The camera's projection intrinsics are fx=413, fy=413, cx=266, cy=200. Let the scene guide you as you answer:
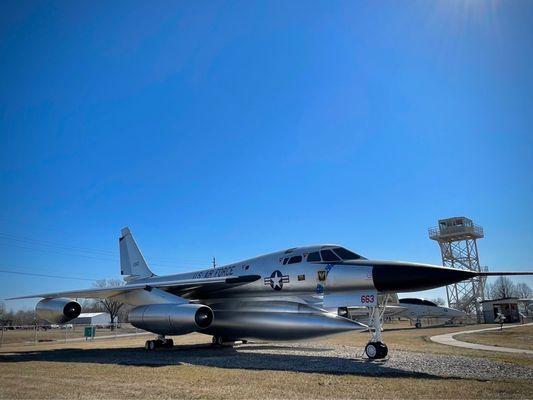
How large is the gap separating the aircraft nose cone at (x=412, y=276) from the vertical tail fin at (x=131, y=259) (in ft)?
51.9

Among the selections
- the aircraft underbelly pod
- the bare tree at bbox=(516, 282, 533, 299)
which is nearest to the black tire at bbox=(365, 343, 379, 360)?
the aircraft underbelly pod

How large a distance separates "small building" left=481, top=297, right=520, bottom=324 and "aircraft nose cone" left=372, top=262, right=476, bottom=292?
43531 mm

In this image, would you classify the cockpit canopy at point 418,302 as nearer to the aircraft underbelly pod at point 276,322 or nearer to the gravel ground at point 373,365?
the aircraft underbelly pod at point 276,322

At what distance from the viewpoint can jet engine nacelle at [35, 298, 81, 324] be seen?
18312 mm

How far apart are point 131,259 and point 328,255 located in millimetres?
15336

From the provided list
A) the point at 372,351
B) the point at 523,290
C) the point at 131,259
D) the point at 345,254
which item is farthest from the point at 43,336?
the point at 523,290

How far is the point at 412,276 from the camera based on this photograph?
1139cm

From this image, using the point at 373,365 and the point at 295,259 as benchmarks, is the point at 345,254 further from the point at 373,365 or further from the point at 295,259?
the point at 373,365

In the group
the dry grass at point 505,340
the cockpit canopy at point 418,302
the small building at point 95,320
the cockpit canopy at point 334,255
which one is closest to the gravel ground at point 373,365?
the cockpit canopy at point 334,255

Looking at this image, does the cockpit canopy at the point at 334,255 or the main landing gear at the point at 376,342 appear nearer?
the main landing gear at the point at 376,342

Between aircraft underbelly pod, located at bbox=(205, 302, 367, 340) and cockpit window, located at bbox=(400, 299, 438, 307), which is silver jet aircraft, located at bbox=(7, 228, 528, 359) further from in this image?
cockpit window, located at bbox=(400, 299, 438, 307)

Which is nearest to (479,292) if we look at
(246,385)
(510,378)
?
(510,378)

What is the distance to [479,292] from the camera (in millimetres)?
50500

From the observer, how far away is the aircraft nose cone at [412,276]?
1118 cm
